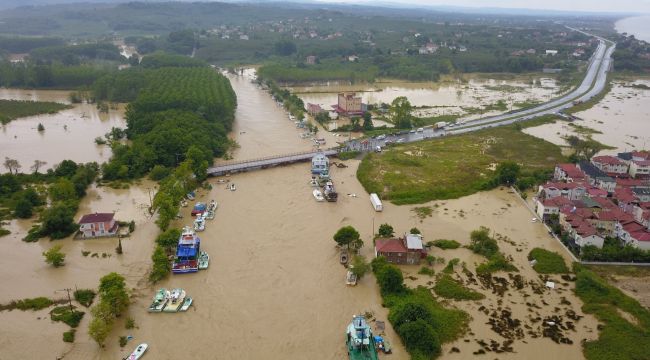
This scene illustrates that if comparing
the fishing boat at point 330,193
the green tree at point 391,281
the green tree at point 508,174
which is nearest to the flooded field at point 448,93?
the green tree at point 508,174

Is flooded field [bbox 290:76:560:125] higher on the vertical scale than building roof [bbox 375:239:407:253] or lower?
higher

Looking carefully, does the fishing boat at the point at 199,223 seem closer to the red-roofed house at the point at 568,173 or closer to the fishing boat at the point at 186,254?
the fishing boat at the point at 186,254

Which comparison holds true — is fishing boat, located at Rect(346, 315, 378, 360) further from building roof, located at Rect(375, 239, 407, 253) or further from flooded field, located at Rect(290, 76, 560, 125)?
flooded field, located at Rect(290, 76, 560, 125)

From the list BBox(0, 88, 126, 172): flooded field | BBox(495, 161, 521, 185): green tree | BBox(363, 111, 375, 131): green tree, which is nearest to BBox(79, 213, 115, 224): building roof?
BBox(0, 88, 126, 172): flooded field

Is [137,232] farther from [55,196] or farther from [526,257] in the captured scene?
[526,257]

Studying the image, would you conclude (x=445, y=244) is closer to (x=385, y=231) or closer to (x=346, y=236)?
(x=385, y=231)

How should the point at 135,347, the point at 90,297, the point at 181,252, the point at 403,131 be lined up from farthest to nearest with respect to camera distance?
the point at 403,131 < the point at 181,252 < the point at 90,297 < the point at 135,347

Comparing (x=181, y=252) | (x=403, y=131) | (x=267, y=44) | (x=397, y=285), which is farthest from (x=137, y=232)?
(x=267, y=44)
